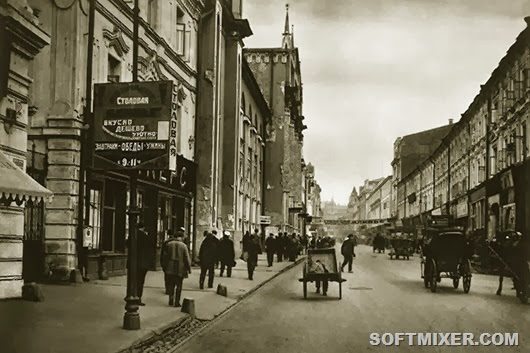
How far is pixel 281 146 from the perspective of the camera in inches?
2495

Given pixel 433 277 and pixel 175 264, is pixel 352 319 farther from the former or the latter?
pixel 433 277

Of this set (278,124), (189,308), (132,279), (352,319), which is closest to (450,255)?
(352,319)

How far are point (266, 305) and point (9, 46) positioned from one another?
7.98m

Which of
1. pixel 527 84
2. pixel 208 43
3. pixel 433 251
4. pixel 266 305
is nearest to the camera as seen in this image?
pixel 266 305

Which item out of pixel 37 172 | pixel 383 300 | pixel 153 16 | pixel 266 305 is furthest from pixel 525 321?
pixel 153 16

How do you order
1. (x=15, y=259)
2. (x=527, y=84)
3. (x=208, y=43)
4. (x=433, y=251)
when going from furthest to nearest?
(x=527, y=84), (x=208, y=43), (x=433, y=251), (x=15, y=259)

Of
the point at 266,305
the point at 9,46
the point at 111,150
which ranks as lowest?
the point at 266,305

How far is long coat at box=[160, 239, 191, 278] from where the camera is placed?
14.6m

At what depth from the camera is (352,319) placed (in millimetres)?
13266

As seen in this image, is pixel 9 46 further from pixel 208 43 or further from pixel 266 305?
pixel 208 43

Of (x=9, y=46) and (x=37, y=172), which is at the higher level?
(x=9, y=46)

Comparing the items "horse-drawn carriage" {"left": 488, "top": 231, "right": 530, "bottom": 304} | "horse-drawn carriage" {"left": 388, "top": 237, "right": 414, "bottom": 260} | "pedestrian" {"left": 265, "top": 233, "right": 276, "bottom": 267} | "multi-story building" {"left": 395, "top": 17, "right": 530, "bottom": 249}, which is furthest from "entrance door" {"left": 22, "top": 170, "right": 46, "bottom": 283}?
"horse-drawn carriage" {"left": 388, "top": 237, "right": 414, "bottom": 260}

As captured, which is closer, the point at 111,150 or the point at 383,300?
the point at 111,150

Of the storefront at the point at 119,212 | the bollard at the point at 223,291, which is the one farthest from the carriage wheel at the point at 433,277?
the storefront at the point at 119,212
